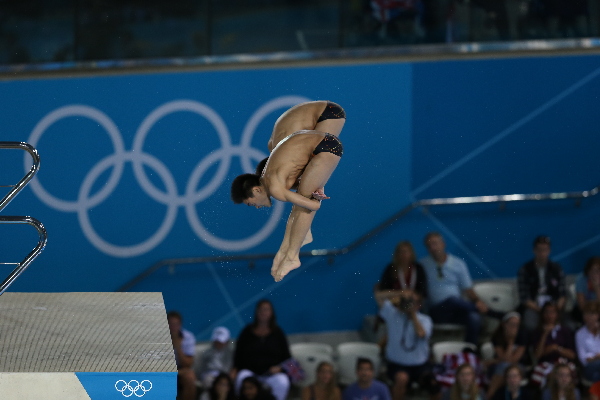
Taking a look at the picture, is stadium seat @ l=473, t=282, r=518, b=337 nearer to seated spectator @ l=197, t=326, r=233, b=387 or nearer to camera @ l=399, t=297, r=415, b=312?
camera @ l=399, t=297, r=415, b=312

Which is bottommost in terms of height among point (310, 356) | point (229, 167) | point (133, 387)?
point (310, 356)

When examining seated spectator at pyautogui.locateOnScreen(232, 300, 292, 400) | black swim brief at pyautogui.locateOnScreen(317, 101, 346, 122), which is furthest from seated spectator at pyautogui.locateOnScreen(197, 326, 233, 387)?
black swim brief at pyautogui.locateOnScreen(317, 101, 346, 122)

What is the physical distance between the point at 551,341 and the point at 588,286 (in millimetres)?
651

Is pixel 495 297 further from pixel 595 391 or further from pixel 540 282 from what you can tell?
pixel 595 391

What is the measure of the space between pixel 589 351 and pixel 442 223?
1715 millimetres

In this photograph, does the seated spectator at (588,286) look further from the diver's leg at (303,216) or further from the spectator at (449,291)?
the diver's leg at (303,216)

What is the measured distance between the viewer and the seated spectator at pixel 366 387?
265 inches

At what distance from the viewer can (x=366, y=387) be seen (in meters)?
6.76

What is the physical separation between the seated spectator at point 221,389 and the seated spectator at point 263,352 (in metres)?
0.12

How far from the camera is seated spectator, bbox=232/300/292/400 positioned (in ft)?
22.7

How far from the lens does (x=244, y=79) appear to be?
781 cm

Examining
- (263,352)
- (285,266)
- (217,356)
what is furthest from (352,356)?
(285,266)

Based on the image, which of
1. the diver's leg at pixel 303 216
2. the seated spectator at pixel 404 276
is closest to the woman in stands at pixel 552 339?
the seated spectator at pixel 404 276

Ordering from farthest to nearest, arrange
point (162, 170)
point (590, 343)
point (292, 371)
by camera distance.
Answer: point (162, 170) < point (590, 343) < point (292, 371)
